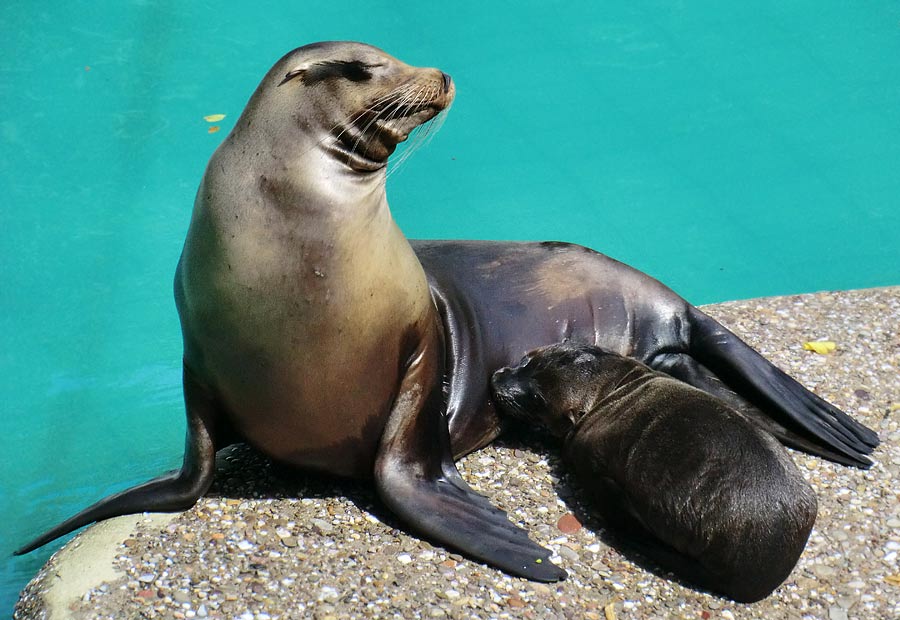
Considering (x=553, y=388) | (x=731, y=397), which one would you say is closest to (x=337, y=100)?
(x=553, y=388)

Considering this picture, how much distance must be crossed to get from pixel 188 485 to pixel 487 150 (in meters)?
5.17

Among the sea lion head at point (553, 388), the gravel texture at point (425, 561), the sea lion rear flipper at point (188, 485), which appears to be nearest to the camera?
the gravel texture at point (425, 561)

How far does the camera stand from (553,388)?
434 centimetres

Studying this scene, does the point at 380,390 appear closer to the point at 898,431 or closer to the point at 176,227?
the point at 898,431

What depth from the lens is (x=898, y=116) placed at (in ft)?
29.7

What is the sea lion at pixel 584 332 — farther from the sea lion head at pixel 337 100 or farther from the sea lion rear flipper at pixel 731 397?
the sea lion head at pixel 337 100

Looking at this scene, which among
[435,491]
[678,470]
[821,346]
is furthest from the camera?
[821,346]

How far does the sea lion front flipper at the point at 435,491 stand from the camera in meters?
3.60

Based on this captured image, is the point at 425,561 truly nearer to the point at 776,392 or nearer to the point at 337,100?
the point at 337,100

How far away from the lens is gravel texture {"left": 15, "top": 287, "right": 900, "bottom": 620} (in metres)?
3.42

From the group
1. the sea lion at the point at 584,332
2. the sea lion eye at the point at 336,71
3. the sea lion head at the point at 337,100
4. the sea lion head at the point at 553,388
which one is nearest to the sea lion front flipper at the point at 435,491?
the sea lion at the point at 584,332

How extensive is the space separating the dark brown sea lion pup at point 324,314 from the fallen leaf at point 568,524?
25 cm

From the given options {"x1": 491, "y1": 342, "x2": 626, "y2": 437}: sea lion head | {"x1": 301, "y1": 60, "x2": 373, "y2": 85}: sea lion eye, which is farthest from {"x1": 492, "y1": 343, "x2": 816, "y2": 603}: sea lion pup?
{"x1": 301, "y1": 60, "x2": 373, "y2": 85}: sea lion eye

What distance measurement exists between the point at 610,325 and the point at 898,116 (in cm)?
539
